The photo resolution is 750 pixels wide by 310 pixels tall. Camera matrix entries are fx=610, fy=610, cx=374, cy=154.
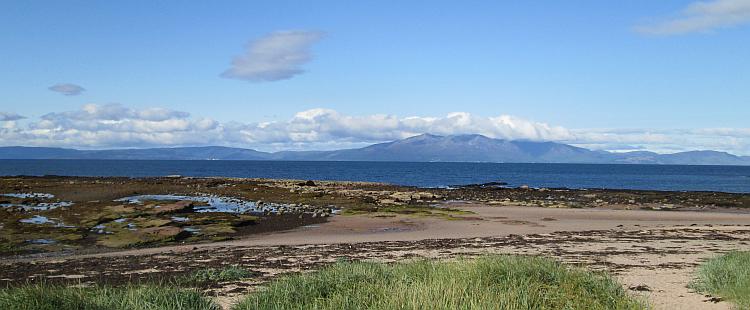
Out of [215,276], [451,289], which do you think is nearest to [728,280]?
[451,289]

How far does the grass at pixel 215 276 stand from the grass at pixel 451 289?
395 cm

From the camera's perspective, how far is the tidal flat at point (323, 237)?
14805 millimetres

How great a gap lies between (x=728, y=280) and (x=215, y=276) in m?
10.5

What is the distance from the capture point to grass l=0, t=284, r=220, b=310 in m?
7.41

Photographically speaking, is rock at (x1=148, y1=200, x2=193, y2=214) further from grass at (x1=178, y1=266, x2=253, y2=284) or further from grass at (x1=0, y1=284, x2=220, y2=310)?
grass at (x1=0, y1=284, x2=220, y2=310)

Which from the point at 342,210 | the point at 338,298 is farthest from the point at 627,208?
the point at 338,298

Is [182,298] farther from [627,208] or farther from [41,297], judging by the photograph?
[627,208]

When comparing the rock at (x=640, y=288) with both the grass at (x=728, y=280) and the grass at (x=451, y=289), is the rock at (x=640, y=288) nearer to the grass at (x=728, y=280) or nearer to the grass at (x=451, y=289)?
the grass at (x=728, y=280)

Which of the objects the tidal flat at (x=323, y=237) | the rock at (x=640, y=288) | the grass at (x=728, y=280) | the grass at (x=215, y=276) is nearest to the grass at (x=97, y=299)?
the tidal flat at (x=323, y=237)

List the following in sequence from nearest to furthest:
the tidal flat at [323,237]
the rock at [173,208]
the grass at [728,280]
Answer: the grass at [728,280], the tidal flat at [323,237], the rock at [173,208]

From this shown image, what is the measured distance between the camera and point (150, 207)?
34750 millimetres

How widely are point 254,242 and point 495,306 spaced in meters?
17.4

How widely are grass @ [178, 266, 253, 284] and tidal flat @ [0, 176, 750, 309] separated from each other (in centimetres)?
15

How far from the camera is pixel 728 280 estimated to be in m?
11.5
